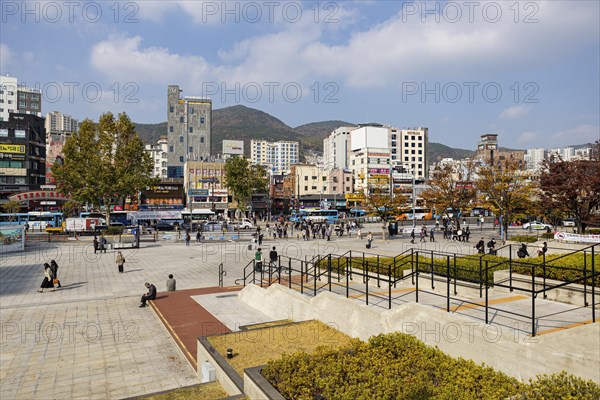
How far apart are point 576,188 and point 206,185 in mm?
67497

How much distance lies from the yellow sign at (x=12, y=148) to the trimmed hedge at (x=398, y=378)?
88.9 meters

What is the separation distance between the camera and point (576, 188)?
2752 centimetres

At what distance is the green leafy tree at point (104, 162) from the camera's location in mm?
41938

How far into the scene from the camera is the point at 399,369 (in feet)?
21.2

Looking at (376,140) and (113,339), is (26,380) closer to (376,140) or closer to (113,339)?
(113,339)

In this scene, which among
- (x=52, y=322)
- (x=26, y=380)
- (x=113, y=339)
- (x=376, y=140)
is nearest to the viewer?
(x=26, y=380)

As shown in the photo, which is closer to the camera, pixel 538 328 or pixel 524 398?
pixel 524 398

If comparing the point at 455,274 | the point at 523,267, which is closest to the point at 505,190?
the point at 523,267

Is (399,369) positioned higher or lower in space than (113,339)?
higher

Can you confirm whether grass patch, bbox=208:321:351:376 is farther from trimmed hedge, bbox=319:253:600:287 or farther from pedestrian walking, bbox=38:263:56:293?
pedestrian walking, bbox=38:263:56:293

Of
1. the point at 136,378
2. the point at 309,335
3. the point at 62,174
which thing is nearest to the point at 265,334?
the point at 309,335

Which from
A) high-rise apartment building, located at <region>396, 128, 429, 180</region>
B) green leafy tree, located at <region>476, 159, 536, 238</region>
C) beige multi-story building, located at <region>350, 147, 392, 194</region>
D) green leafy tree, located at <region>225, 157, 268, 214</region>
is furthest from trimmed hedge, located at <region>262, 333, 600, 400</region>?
high-rise apartment building, located at <region>396, 128, 429, 180</region>

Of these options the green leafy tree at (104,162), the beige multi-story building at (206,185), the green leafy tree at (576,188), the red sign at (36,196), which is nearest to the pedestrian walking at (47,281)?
the green leafy tree at (104,162)

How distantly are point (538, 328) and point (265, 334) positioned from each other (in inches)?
244
